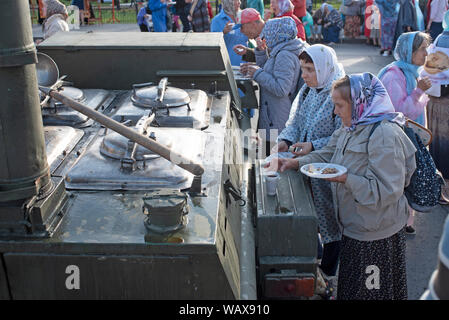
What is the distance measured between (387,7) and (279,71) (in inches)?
386

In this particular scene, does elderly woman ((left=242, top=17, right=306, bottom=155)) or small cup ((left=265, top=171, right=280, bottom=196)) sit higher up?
elderly woman ((left=242, top=17, right=306, bottom=155))

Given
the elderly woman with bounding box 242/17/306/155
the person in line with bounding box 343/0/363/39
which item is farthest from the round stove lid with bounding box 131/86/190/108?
the person in line with bounding box 343/0/363/39

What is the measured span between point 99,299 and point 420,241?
399cm

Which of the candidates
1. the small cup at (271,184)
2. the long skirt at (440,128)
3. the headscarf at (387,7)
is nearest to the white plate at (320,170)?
the small cup at (271,184)

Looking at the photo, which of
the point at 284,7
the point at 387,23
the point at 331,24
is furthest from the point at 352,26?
the point at 284,7

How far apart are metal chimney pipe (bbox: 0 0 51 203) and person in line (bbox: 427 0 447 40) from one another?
12.4m

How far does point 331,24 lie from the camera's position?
53.1ft

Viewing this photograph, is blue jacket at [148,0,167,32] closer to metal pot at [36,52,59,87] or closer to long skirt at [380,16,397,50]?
long skirt at [380,16,397,50]

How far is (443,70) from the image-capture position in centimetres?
601

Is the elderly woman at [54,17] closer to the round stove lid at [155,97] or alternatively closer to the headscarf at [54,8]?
the headscarf at [54,8]

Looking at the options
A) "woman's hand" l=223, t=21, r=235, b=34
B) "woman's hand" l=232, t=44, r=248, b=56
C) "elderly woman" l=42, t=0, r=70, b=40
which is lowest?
"woman's hand" l=232, t=44, r=248, b=56

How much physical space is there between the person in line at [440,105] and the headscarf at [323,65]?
2372 mm

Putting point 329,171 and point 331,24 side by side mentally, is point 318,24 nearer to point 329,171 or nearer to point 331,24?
point 331,24

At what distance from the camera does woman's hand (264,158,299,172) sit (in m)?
3.76
